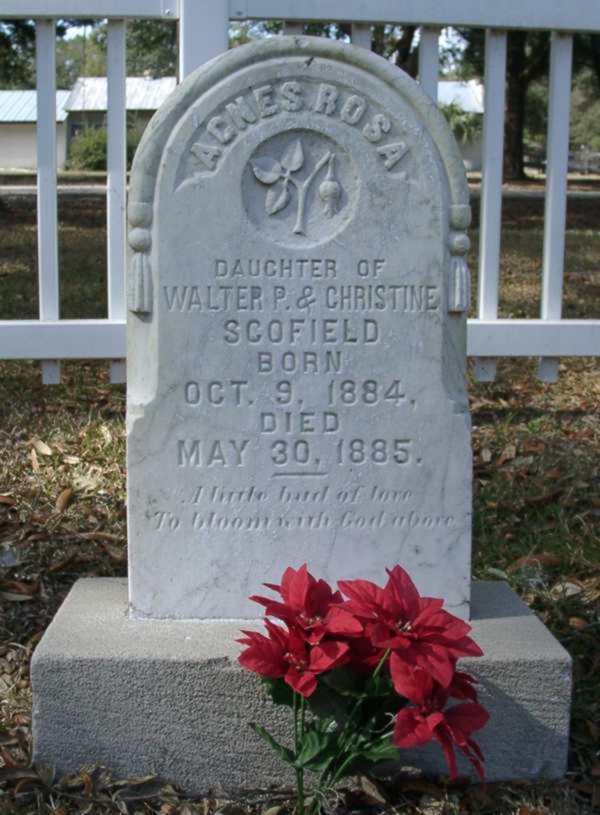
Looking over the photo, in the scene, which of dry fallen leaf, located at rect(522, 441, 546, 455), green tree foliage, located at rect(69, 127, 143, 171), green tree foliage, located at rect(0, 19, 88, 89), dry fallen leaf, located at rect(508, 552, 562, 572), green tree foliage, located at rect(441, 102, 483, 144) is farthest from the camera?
green tree foliage, located at rect(441, 102, 483, 144)

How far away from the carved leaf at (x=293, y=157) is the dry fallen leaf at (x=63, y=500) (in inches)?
76.3

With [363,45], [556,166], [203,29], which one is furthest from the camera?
[556,166]

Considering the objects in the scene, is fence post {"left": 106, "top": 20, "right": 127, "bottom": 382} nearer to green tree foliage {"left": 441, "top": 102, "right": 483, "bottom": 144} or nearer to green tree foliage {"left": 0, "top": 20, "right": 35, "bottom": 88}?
green tree foliage {"left": 0, "top": 20, "right": 35, "bottom": 88}

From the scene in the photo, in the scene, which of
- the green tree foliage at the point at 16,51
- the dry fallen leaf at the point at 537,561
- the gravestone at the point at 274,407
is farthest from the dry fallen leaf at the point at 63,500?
the green tree foliage at the point at 16,51

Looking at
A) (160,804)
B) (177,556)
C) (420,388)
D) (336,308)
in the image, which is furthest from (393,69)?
(160,804)

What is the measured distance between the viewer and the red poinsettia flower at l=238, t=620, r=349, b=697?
105 inches

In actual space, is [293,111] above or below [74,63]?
below

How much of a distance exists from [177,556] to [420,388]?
78 centimetres

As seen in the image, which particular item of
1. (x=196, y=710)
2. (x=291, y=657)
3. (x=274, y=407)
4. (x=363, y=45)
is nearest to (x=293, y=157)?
(x=274, y=407)

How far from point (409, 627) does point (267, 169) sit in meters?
1.23

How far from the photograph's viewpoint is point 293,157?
3174 millimetres

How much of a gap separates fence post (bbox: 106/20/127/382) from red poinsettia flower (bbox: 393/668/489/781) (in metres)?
2.80

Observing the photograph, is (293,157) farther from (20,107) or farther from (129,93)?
(20,107)

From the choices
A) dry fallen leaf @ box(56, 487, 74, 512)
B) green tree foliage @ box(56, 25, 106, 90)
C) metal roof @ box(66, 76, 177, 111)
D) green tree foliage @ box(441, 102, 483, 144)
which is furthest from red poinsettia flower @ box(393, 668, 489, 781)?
green tree foliage @ box(56, 25, 106, 90)
